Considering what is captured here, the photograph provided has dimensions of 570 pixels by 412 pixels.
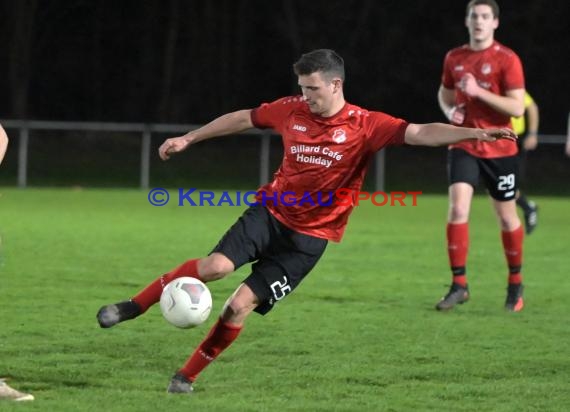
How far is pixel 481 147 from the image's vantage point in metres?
9.81

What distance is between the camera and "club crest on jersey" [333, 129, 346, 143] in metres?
6.69

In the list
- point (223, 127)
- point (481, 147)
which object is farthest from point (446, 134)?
point (481, 147)

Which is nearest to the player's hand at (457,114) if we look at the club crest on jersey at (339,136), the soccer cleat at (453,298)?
the soccer cleat at (453,298)

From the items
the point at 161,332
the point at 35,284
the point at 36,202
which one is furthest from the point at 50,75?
the point at 161,332

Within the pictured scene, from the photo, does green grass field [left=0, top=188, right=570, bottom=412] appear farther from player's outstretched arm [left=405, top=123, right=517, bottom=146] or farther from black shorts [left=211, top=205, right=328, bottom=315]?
player's outstretched arm [left=405, top=123, right=517, bottom=146]

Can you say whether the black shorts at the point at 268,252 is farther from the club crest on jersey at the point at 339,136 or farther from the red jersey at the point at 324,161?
the club crest on jersey at the point at 339,136

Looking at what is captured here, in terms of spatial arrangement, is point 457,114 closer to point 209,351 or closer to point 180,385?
point 209,351

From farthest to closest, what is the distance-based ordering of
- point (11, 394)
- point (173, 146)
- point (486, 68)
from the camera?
A: point (486, 68) < point (173, 146) < point (11, 394)

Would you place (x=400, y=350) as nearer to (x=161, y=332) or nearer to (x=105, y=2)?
(x=161, y=332)

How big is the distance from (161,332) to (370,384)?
6.68 feet

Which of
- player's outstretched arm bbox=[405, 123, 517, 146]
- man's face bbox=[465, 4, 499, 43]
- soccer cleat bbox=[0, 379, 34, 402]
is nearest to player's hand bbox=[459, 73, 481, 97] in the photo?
man's face bbox=[465, 4, 499, 43]

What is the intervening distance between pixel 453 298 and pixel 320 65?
11.7 ft

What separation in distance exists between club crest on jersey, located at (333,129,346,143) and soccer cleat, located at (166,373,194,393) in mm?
1417

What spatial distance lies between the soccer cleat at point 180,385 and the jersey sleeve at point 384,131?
149 cm
